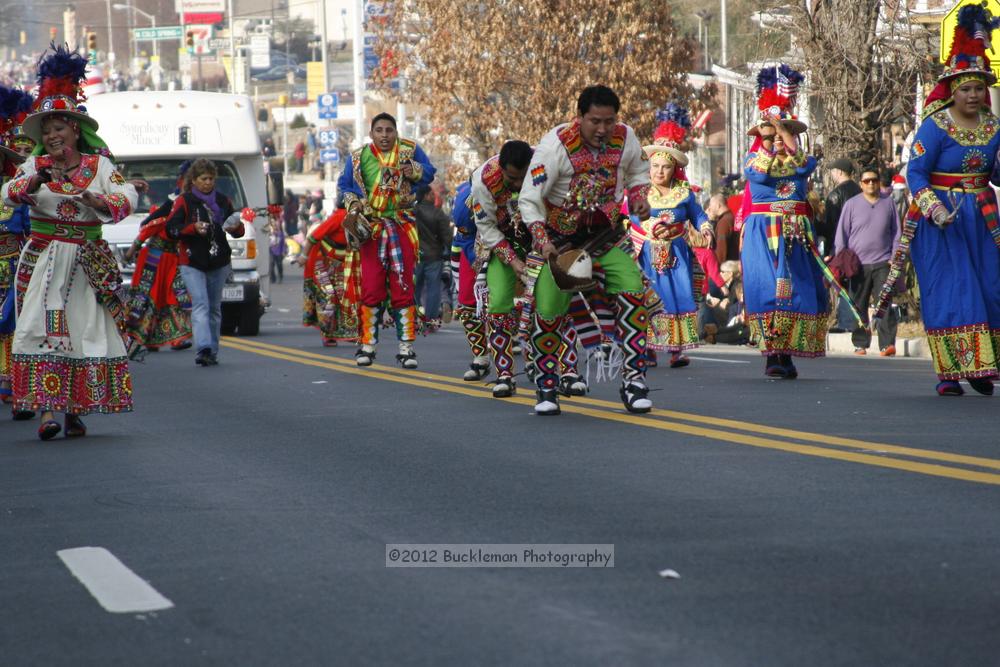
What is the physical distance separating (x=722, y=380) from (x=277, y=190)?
11.0 metres

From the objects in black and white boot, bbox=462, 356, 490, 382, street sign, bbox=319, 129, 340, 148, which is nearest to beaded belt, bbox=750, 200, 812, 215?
black and white boot, bbox=462, 356, 490, 382

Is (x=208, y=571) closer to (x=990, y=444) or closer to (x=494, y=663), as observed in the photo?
(x=494, y=663)

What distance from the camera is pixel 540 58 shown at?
111 ft

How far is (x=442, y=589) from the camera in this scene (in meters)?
A: 6.04

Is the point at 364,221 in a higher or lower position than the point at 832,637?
higher

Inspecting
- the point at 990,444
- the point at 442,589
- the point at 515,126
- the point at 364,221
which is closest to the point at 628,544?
the point at 442,589

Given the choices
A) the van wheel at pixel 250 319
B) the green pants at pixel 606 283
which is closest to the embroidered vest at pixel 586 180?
the green pants at pixel 606 283

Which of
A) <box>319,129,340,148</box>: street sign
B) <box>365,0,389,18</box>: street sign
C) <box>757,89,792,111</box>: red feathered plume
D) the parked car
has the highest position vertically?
the parked car

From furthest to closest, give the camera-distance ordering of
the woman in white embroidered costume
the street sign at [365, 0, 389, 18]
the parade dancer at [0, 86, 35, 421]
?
the street sign at [365, 0, 389, 18]
the parade dancer at [0, 86, 35, 421]
the woman in white embroidered costume

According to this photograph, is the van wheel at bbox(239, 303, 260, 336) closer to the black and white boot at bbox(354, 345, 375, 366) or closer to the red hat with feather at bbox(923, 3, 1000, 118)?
the black and white boot at bbox(354, 345, 375, 366)

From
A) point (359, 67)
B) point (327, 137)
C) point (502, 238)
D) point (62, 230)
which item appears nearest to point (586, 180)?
point (502, 238)

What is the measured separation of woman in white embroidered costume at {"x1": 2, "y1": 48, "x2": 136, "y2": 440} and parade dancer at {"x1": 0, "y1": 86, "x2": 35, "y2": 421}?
174cm

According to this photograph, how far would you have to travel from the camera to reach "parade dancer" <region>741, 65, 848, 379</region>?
46.2ft

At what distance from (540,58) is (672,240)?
18492mm
